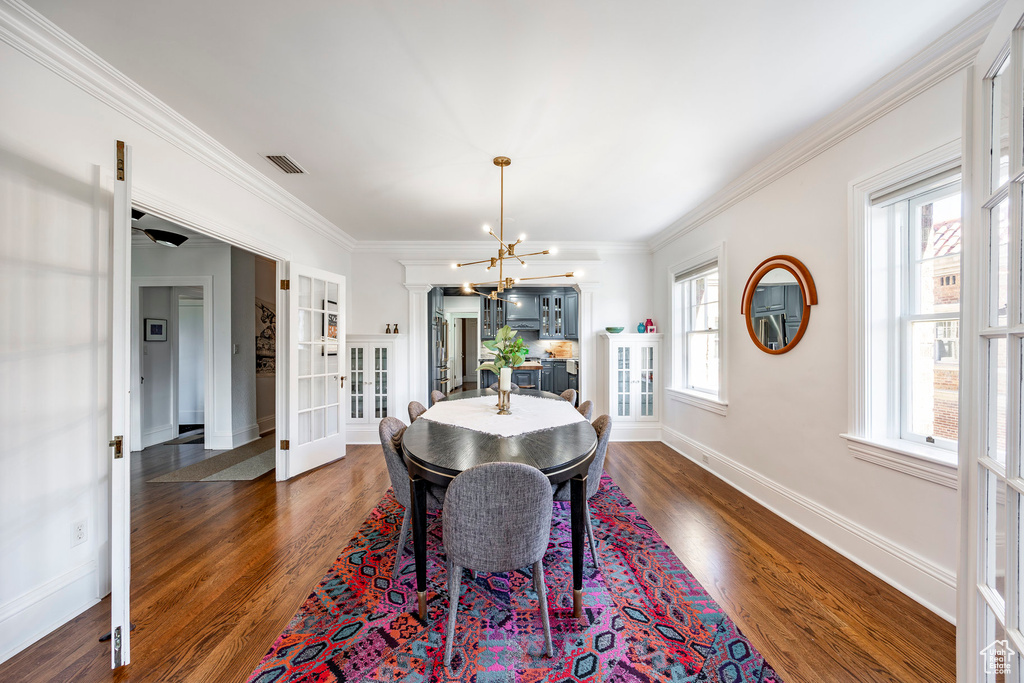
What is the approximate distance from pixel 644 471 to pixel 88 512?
3.82m

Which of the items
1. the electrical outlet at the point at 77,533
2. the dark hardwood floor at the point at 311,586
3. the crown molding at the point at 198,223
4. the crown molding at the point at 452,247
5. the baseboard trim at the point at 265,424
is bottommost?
the dark hardwood floor at the point at 311,586

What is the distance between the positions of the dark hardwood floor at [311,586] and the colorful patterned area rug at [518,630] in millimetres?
123

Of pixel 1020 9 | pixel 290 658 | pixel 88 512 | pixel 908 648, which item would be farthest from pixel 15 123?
pixel 908 648

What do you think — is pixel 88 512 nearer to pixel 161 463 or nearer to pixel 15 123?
pixel 15 123

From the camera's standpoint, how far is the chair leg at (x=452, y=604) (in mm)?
1455

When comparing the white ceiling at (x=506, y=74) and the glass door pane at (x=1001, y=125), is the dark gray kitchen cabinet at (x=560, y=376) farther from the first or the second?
the glass door pane at (x=1001, y=125)

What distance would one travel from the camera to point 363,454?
4289mm

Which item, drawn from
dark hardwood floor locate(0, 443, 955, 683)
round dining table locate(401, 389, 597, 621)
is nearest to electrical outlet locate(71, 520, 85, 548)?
dark hardwood floor locate(0, 443, 955, 683)

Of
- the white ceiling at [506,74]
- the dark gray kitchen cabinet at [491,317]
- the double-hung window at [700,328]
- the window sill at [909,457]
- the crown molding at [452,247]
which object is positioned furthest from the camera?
the dark gray kitchen cabinet at [491,317]

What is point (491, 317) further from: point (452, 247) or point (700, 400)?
point (700, 400)

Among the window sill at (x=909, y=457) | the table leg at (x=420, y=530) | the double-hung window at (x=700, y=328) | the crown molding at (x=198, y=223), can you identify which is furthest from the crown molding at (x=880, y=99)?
the crown molding at (x=198, y=223)

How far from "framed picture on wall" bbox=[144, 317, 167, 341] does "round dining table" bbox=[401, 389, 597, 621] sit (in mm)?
4988

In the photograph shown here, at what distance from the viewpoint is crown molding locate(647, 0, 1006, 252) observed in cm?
157

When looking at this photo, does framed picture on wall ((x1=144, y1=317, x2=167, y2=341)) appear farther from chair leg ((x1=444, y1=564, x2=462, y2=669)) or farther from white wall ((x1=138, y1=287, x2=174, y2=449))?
chair leg ((x1=444, y1=564, x2=462, y2=669))
